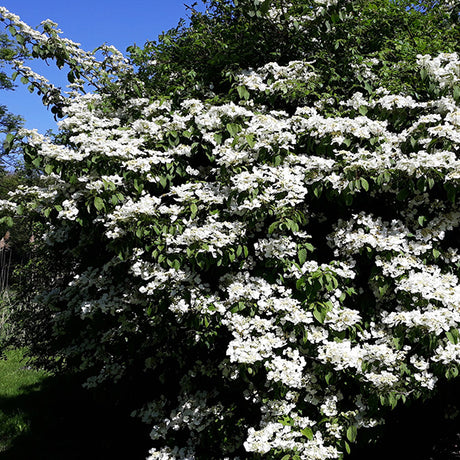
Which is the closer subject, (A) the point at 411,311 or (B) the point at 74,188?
(A) the point at 411,311

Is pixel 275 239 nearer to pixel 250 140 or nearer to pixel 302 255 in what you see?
pixel 302 255

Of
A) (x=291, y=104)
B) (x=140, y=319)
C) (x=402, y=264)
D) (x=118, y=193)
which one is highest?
(x=291, y=104)

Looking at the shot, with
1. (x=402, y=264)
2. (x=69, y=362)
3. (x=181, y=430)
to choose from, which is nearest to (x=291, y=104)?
(x=402, y=264)

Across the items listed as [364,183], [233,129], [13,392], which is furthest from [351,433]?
[13,392]

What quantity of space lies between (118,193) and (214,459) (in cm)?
180

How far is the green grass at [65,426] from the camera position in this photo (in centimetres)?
403

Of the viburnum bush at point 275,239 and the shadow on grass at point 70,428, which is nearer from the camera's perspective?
the viburnum bush at point 275,239

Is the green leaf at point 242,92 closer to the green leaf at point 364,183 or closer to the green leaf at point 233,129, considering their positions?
the green leaf at point 233,129

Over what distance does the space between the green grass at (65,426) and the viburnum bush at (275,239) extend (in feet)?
2.84

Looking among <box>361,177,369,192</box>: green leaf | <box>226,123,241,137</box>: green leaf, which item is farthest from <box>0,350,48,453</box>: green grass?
<box>361,177,369,192</box>: green leaf

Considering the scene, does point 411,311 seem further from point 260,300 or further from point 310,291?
point 260,300

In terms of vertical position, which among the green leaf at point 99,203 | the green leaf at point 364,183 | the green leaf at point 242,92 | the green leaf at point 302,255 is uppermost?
the green leaf at point 242,92

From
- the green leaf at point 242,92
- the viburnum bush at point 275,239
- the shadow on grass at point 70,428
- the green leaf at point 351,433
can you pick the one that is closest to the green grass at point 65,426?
the shadow on grass at point 70,428

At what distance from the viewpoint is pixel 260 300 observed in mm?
2553
